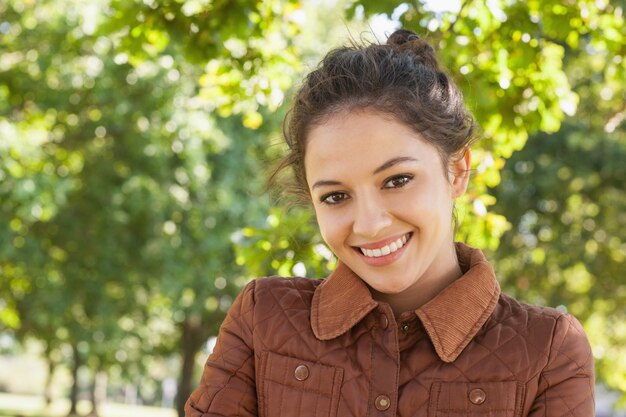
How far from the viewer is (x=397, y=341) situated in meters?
2.24

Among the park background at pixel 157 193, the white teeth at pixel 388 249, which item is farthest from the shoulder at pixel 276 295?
the park background at pixel 157 193

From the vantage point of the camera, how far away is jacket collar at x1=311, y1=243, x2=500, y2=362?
223cm

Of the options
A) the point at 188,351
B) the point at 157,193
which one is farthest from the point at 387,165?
the point at 188,351

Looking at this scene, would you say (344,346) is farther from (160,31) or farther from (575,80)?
(575,80)

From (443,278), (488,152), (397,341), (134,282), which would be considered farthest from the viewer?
(134,282)

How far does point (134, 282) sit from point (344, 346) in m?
16.2

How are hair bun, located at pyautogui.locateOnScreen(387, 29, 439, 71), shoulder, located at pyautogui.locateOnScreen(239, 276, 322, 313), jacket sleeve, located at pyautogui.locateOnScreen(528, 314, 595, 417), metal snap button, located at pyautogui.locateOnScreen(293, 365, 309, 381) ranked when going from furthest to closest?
hair bun, located at pyautogui.locateOnScreen(387, 29, 439, 71) < shoulder, located at pyautogui.locateOnScreen(239, 276, 322, 313) < metal snap button, located at pyautogui.locateOnScreen(293, 365, 309, 381) < jacket sleeve, located at pyautogui.locateOnScreen(528, 314, 595, 417)

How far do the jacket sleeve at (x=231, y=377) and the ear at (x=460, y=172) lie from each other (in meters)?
0.54

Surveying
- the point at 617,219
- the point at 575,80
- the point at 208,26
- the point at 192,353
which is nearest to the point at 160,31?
the point at 208,26

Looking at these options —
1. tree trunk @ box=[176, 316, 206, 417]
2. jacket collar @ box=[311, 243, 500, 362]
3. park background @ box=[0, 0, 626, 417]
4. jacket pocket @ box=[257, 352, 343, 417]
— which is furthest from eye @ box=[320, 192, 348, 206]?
tree trunk @ box=[176, 316, 206, 417]

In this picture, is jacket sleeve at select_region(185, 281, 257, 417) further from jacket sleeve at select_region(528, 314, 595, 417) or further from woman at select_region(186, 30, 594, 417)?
jacket sleeve at select_region(528, 314, 595, 417)

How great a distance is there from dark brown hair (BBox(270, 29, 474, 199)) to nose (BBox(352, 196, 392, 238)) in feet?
0.64

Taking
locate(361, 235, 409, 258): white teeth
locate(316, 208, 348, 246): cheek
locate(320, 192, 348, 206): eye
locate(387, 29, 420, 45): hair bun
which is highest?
locate(387, 29, 420, 45): hair bun

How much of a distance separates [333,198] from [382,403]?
Result: 45 centimetres
